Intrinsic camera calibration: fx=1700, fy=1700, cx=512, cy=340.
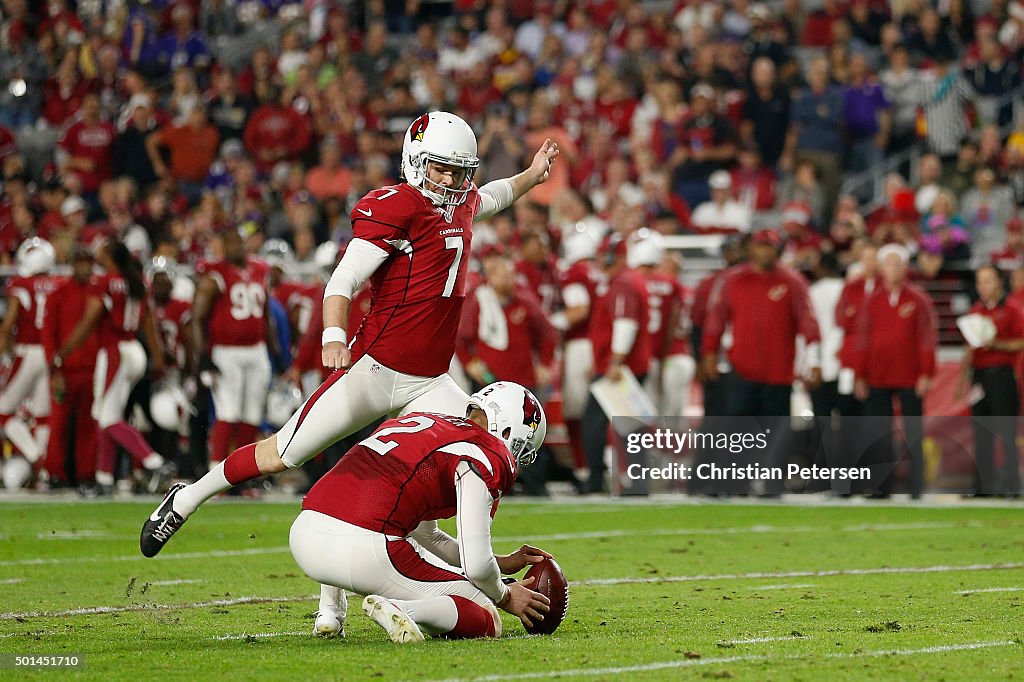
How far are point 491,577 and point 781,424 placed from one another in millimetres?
7995

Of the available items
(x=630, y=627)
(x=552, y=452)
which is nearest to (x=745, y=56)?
(x=552, y=452)

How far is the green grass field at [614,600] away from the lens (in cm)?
571

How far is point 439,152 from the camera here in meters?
6.96

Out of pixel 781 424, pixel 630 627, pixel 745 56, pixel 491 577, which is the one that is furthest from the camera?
pixel 745 56

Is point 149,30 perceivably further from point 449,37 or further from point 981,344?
point 981,344

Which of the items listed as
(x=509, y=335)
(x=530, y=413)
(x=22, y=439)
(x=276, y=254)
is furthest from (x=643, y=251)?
(x=530, y=413)

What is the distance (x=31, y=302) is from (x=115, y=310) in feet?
4.34

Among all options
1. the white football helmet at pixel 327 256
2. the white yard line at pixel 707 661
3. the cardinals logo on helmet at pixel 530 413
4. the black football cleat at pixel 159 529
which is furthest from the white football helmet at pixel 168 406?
the white yard line at pixel 707 661

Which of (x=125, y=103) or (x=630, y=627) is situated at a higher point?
(x=125, y=103)

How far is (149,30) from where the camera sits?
80.2 ft

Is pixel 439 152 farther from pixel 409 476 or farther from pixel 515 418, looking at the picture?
pixel 409 476

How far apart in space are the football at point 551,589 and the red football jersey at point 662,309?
8.33 metres

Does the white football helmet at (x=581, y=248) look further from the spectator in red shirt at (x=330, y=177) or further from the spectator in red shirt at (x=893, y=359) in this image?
the spectator in red shirt at (x=330, y=177)

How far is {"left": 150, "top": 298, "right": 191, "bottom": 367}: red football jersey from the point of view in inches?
599
